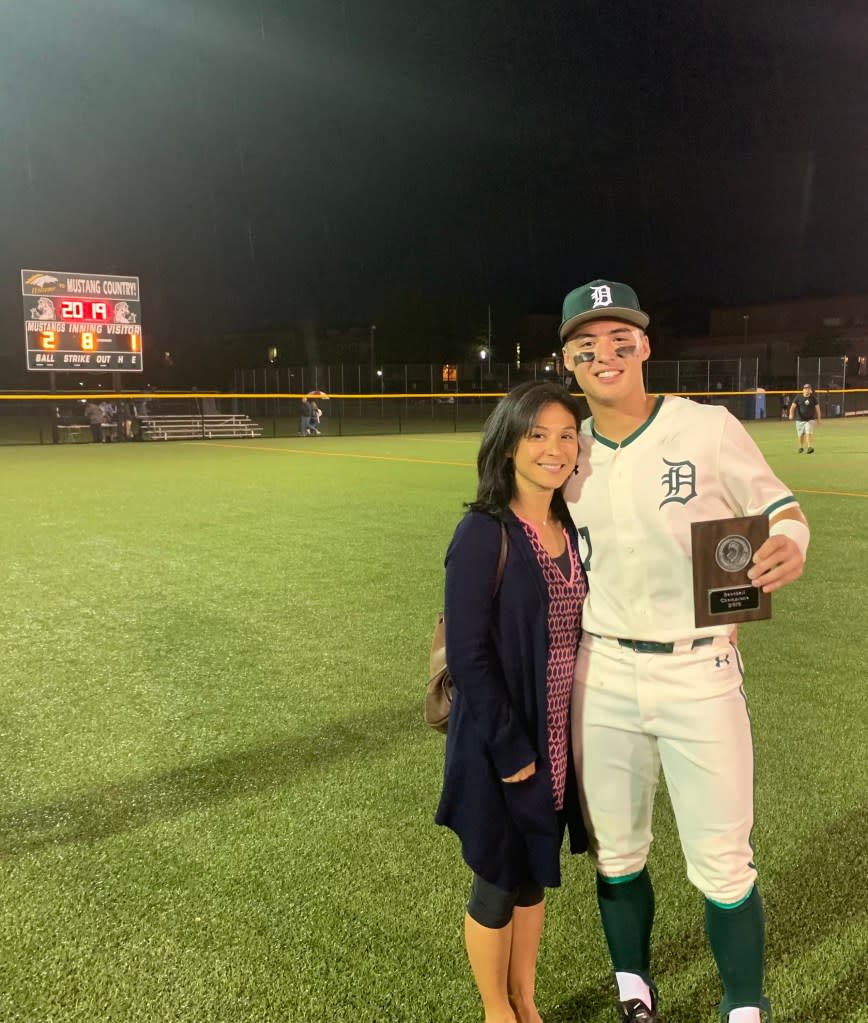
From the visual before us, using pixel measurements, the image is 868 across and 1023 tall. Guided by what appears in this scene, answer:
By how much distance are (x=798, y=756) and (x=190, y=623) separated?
4.39m

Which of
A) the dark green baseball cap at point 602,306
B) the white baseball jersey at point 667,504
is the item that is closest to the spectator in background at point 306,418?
the dark green baseball cap at point 602,306

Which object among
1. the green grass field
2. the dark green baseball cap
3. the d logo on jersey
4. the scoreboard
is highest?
the scoreboard

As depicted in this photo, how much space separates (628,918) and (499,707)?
78 centimetres

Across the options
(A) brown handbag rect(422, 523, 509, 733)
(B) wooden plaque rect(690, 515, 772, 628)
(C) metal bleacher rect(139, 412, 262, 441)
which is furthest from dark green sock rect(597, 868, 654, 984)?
(C) metal bleacher rect(139, 412, 262, 441)

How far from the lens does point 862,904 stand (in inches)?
111

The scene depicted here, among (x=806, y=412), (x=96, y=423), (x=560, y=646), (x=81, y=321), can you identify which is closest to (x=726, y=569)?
(x=560, y=646)

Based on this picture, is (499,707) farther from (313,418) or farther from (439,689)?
→ (313,418)

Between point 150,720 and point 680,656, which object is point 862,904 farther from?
point 150,720

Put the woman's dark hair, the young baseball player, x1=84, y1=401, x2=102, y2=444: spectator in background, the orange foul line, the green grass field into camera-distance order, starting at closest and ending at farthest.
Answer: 1. the young baseball player
2. the woman's dark hair
3. the green grass field
4. the orange foul line
5. x1=84, y1=401, x2=102, y2=444: spectator in background

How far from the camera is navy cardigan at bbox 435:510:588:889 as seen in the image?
2.02m

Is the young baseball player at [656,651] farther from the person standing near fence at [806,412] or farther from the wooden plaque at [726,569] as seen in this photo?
the person standing near fence at [806,412]

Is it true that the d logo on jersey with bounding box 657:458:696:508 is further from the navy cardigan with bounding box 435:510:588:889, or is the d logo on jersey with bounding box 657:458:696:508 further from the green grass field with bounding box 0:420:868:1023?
the green grass field with bounding box 0:420:868:1023

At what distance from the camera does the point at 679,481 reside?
2.13 m

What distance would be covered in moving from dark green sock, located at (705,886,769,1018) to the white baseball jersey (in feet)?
2.30
